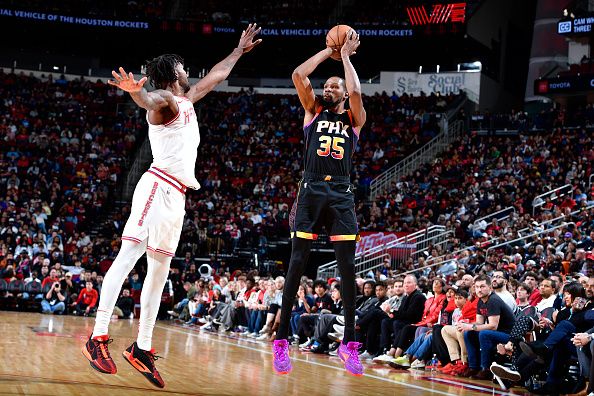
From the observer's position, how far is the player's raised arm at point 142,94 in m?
5.52

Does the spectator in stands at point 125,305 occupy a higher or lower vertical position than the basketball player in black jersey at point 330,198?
lower

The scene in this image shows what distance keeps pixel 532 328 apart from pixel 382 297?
4.16m

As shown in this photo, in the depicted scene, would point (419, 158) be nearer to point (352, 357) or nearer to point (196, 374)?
point (196, 374)

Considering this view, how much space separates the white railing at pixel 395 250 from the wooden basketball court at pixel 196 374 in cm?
804

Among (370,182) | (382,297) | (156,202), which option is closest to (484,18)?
(370,182)

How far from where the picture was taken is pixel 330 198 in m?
6.55

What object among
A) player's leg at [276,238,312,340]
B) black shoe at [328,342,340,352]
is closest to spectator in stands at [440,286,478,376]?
black shoe at [328,342,340,352]

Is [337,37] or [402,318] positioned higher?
[337,37]

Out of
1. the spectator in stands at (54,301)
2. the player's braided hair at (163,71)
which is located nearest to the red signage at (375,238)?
the spectator in stands at (54,301)

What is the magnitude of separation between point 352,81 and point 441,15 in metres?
26.8

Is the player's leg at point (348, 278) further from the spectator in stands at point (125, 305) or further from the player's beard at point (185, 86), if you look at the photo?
the spectator in stands at point (125, 305)

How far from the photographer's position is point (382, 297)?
12.9 meters

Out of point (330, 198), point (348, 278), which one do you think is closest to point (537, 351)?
point (348, 278)

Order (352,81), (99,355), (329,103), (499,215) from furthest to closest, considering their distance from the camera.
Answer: (499,215) → (329,103) → (352,81) → (99,355)
